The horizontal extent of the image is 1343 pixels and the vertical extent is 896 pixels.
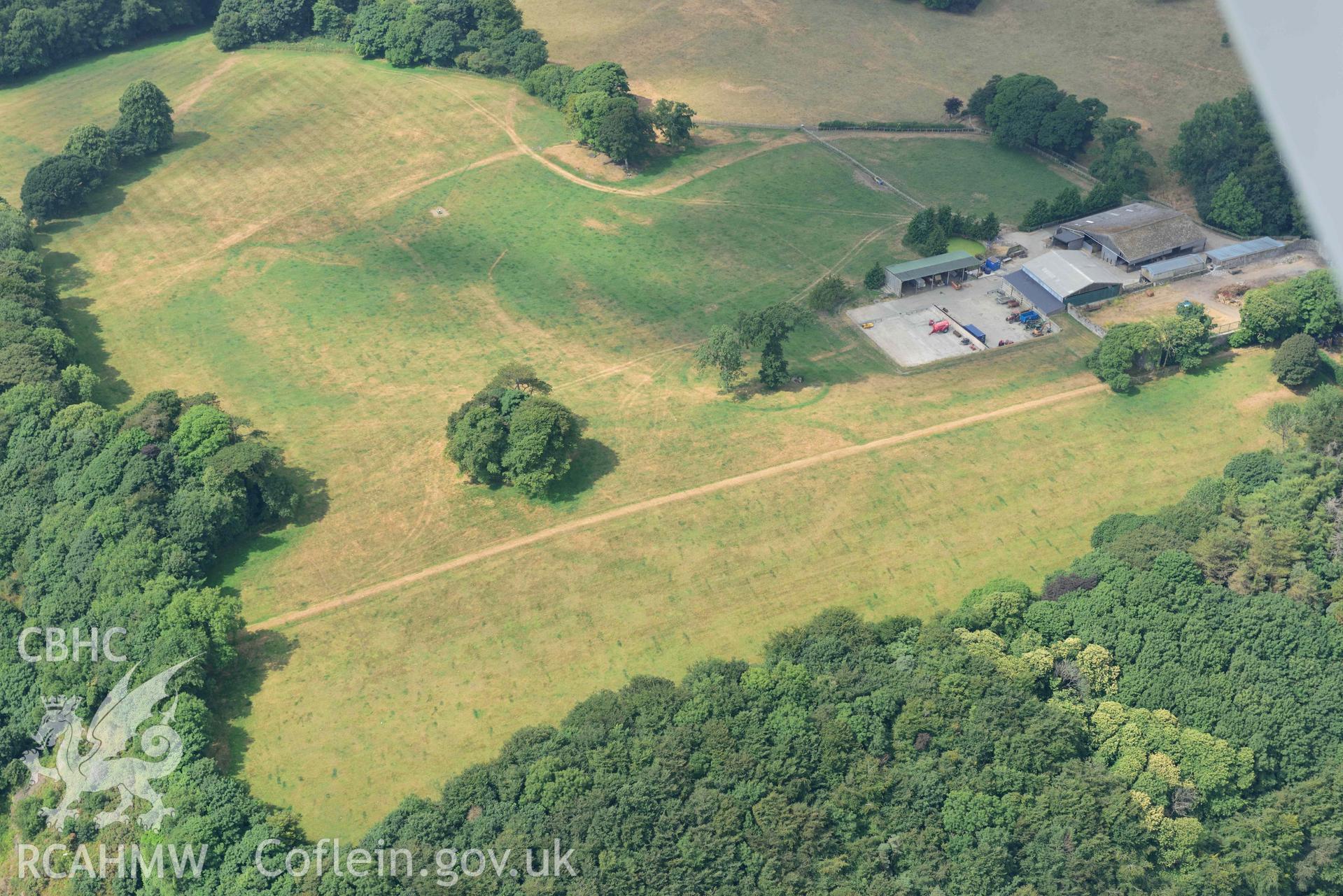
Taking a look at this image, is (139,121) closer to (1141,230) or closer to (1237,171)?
(1141,230)

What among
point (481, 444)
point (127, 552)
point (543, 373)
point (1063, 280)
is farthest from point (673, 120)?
point (127, 552)

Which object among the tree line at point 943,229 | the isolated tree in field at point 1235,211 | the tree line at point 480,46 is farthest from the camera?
the tree line at point 480,46

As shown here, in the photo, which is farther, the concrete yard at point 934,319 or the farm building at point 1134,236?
the farm building at point 1134,236

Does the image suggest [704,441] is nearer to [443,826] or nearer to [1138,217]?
[443,826]

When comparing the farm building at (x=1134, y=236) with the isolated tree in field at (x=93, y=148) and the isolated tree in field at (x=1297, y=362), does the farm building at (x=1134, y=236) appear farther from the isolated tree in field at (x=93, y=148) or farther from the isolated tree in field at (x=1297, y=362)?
the isolated tree in field at (x=93, y=148)

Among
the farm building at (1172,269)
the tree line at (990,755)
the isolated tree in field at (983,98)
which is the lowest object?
the tree line at (990,755)

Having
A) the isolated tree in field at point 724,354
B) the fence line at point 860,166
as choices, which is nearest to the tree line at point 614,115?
the fence line at point 860,166

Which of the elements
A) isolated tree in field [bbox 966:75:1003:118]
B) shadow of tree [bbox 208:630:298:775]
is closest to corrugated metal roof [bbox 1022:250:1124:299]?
isolated tree in field [bbox 966:75:1003:118]
